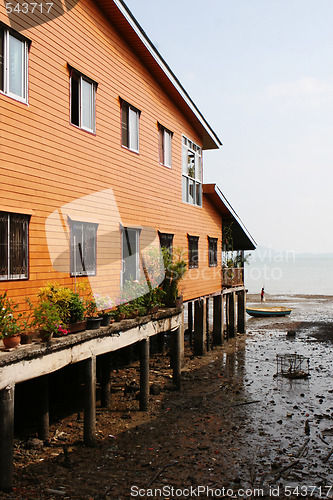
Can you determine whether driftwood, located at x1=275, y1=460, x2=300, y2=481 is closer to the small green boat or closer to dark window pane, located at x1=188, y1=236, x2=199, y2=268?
dark window pane, located at x1=188, y1=236, x2=199, y2=268

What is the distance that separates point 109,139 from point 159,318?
5339 millimetres

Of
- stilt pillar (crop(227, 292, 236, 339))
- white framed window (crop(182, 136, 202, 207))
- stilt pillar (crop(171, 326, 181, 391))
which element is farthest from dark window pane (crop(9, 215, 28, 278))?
stilt pillar (crop(227, 292, 236, 339))

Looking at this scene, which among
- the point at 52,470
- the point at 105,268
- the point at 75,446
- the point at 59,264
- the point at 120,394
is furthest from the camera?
the point at 120,394

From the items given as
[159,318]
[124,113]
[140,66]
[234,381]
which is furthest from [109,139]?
[234,381]

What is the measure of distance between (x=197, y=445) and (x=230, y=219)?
1636 centimetres

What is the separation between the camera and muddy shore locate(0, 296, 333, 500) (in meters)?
8.17

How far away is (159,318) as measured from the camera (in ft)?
42.4

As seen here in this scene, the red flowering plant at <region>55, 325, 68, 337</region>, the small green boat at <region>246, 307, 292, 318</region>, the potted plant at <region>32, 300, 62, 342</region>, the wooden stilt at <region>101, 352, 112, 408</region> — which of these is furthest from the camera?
the small green boat at <region>246, 307, 292, 318</region>

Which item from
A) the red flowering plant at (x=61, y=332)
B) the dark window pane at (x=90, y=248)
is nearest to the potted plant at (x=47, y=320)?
the red flowering plant at (x=61, y=332)

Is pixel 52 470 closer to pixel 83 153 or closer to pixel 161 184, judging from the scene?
pixel 83 153

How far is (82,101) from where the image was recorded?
1154cm

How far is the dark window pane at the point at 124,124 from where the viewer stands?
13.6 m

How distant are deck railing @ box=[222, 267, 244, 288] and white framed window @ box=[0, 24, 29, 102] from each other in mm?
17110

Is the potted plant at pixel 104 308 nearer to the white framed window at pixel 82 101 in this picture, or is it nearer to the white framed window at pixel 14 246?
the white framed window at pixel 14 246
